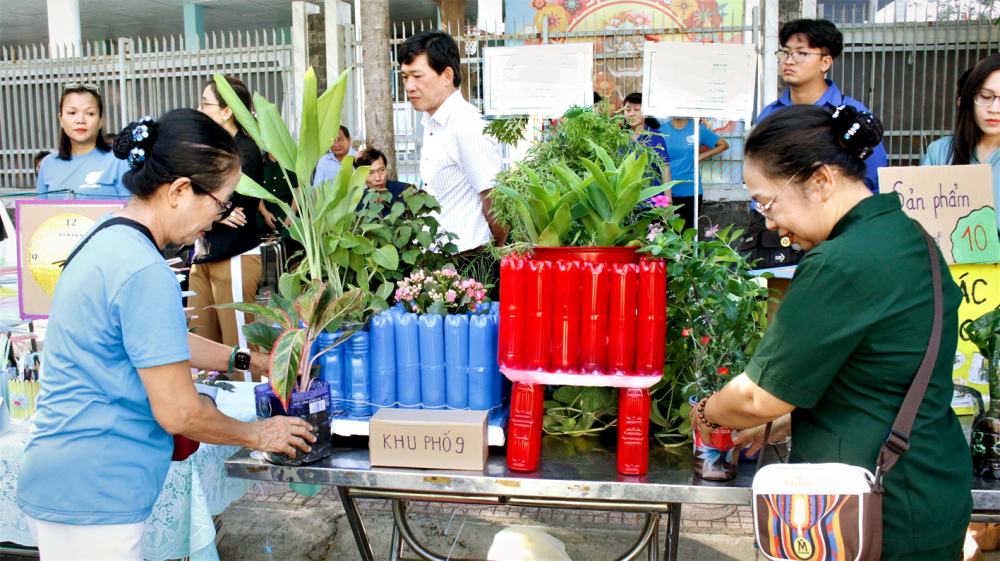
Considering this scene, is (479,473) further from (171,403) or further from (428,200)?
(428,200)

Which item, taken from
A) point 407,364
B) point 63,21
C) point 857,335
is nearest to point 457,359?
point 407,364

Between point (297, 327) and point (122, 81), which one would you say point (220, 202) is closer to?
point (297, 327)

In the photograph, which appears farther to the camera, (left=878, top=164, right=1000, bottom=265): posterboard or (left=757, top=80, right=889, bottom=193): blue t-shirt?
(left=757, top=80, right=889, bottom=193): blue t-shirt

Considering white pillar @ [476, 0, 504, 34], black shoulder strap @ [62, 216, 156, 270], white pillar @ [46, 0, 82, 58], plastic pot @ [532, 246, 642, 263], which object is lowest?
plastic pot @ [532, 246, 642, 263]

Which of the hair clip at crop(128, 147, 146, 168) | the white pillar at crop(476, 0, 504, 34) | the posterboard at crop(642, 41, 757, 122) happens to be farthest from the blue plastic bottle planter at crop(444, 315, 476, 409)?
the white pillar at crop(476, 0, 504, 34)

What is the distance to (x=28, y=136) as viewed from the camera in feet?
32.0

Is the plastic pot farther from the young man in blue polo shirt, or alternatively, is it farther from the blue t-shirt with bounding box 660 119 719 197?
the blue t-shirt with bounding box 660 119 719 197

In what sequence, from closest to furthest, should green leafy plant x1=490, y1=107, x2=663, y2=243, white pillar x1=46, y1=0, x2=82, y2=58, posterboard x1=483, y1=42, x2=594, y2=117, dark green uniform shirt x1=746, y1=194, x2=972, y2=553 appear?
dark green uniform shirt x1=746, y1=194, x2=972, y2=553
green leafy plant x1=490, y1=107, x2=663, y2=243
posterboard x1=483, y1=42, x2=594, y2=117
white pillar x1=46, y1=0, x2=82, y2=58

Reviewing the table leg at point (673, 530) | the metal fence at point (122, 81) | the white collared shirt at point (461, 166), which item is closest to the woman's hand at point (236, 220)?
the white collared shirt at point (461, 166)

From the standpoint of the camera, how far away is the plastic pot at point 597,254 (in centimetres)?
182

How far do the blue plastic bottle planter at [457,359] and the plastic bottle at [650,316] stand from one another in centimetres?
49

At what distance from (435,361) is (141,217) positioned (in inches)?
32.6

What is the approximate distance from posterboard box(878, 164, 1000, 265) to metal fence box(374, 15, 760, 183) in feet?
15.6

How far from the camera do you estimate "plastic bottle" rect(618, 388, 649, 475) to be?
1.80m
